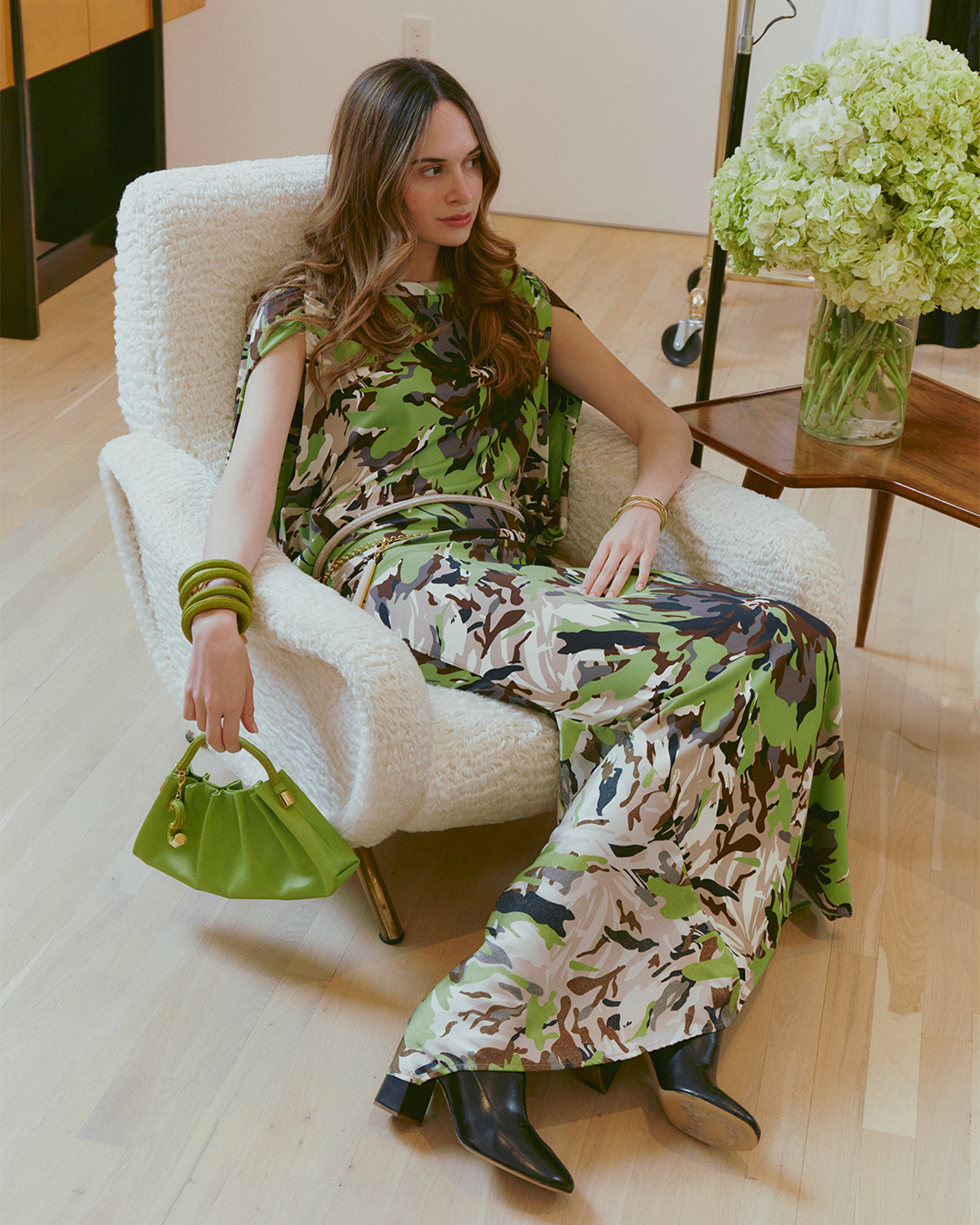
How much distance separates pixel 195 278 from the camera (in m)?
1.64

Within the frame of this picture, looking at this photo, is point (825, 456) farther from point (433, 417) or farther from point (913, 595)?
point (913, 595)

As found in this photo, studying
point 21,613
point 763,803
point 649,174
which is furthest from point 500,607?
point 649,174

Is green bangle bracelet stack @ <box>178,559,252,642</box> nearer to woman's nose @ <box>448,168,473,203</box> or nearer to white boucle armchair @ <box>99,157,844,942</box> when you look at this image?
white boucle armchair @ <box>99,157,844,942</box>

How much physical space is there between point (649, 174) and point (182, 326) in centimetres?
282

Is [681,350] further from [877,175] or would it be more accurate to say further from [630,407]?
[877,175]

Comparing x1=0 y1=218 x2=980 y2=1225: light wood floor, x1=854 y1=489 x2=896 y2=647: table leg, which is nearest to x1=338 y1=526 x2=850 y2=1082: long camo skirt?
x1=0 y1=218 x2=980 y2=1225: light wood floor

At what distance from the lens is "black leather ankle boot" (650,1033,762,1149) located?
131 cm

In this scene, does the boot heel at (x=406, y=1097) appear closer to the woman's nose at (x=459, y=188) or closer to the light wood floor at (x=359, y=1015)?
the light wood floor at (x=359, y=1015)

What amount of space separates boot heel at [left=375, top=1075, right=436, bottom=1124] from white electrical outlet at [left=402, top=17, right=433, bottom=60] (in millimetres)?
3477

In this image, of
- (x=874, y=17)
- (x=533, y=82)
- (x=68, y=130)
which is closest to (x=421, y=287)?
(x=874, y=17)

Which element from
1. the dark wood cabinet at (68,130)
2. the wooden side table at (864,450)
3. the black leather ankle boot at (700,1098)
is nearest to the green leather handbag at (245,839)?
the black leather ankle boot at (700,1098)

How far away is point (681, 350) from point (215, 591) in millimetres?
2166

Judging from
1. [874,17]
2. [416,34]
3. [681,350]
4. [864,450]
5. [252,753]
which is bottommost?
[681,350]

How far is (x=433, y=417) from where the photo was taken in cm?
164
